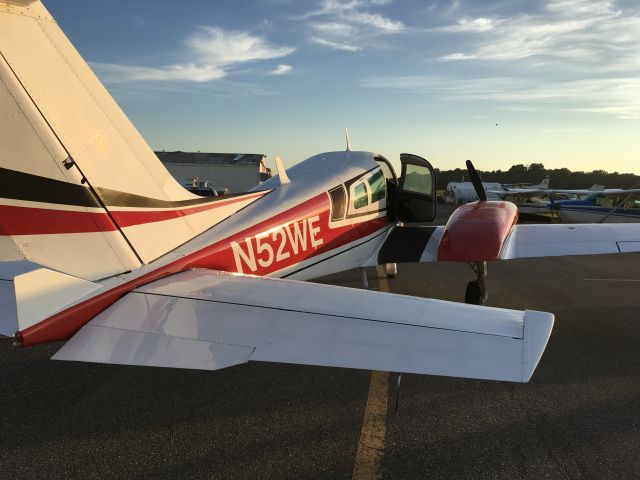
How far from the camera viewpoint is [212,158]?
5756cm

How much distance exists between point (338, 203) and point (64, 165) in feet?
11.5

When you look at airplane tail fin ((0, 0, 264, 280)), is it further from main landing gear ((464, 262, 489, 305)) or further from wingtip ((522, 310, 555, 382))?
main landing gear ((464, 262, 489, 305))

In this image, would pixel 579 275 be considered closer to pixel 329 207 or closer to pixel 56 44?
pixel 329 207

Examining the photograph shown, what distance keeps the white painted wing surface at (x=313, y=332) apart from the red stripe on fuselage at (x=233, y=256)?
0.32ft

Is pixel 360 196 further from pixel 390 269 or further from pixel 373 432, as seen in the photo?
pixel 373 432

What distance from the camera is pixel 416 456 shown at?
126 inches

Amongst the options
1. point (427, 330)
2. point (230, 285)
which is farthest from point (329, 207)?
point (427, 330)

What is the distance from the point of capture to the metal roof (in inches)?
2172

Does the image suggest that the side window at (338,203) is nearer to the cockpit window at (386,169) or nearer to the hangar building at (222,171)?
the cockpit window at (386,169)

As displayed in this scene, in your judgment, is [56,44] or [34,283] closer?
[34,283]

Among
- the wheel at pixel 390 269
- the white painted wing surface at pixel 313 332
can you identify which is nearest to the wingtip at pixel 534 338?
the white painted wing surface at pixel 313 332

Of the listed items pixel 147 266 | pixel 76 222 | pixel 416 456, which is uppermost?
pixel 76 222

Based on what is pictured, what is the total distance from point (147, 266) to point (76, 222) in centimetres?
63

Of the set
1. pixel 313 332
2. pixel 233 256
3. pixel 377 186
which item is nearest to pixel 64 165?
pixel 233 256
